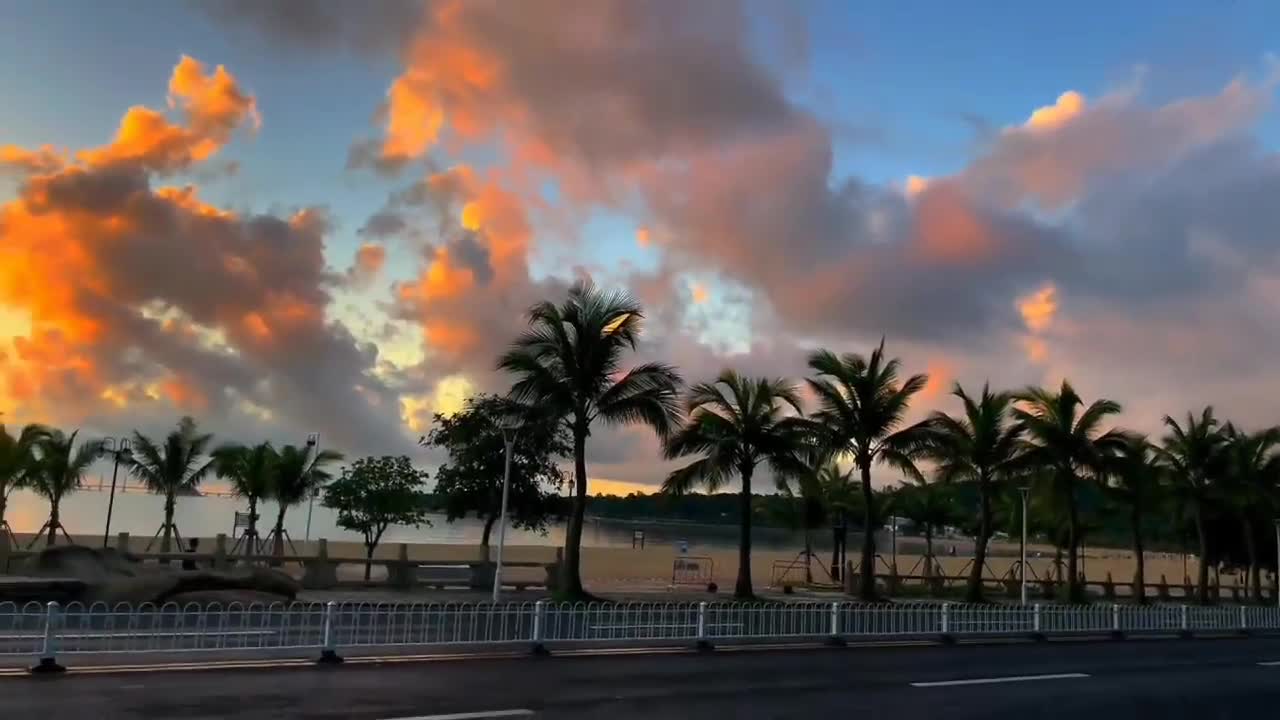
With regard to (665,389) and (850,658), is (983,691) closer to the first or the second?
(850,658)

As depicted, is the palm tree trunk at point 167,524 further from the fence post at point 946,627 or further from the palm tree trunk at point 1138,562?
the palm tree trunk at point 1138,562

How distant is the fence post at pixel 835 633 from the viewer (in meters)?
20.5

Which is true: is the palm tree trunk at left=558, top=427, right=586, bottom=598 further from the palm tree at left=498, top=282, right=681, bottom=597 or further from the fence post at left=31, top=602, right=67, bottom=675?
the fence post at left=31, top=602, right=67, bottom=675

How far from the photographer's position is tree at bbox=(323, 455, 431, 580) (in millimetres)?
42438

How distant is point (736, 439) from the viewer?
30891 mm

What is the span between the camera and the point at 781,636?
19.8 m

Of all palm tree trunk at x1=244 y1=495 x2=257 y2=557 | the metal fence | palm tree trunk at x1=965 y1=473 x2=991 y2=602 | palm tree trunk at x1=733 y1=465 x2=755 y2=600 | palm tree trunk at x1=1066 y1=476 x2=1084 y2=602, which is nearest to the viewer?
the metal fence

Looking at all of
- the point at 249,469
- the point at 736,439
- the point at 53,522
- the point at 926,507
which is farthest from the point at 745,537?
the point at 926,507

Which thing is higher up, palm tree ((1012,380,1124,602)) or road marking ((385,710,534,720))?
palm tree ((1012,380,1124,602))

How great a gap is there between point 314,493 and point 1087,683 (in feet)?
116

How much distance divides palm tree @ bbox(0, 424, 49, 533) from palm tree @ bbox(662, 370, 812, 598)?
2527 cm

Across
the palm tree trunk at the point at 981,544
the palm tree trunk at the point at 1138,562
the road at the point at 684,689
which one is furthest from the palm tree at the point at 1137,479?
the road at the point at 684,689

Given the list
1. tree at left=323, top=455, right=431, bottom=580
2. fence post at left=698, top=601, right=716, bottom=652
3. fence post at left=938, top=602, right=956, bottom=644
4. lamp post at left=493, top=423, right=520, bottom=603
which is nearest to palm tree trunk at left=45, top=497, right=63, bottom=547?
tree at left=323, top=455, right=431, bottom=580

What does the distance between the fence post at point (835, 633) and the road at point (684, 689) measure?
1448mm
